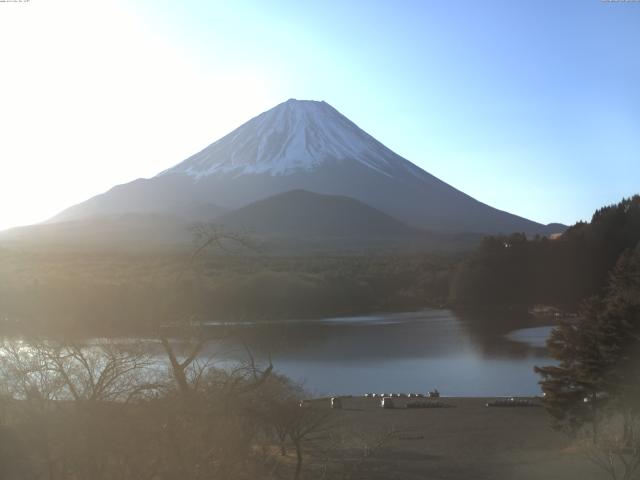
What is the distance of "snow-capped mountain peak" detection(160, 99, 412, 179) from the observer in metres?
83.0

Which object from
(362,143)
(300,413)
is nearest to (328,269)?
(300,413)

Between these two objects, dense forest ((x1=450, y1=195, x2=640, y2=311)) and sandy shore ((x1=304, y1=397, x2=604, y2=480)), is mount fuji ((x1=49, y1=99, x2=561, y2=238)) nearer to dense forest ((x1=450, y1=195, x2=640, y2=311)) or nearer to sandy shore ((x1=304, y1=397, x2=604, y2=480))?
dense forest ((x1=450, y1=195, x2=640, y2=311))

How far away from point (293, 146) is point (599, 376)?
77.0 m

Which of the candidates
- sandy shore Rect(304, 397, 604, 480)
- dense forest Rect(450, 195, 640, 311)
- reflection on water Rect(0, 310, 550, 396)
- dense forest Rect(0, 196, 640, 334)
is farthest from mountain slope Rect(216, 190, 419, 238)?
sandy shore Rect(304, 397, 604, 480)

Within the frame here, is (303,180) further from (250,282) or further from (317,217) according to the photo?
(250,282)

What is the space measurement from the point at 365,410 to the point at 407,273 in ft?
92.4

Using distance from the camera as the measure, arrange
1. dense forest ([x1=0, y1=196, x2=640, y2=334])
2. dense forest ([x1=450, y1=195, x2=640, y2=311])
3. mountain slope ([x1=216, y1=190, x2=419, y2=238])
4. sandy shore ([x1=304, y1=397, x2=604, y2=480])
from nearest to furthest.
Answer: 1. sandy shore ([x1=304, y1=397, x2=604, y2=480])
2. dense forest ([x1=0, y1=196, x2=640, y2=334])
3. dense forest ([x1=450, y1=195, x2=640, y2=311])
4. mountain slope ([x1=216, y1=190, x2=419, y2=238])

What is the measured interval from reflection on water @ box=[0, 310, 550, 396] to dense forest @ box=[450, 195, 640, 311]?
530 cm

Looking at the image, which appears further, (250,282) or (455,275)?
(455,275)

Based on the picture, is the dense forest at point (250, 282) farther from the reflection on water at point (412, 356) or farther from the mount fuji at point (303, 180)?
the mount fuji at point (303, 180)

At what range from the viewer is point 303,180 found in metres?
81.1

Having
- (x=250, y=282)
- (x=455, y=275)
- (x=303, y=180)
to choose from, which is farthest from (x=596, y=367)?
(x=303, y=180)

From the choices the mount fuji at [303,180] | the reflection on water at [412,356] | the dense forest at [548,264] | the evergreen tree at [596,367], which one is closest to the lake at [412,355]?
the reflection on water at [412,356]

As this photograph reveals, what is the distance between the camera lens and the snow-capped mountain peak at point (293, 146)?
272 feet
